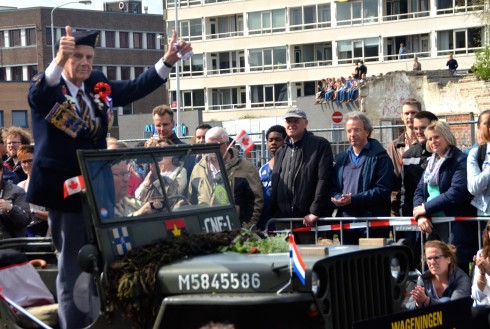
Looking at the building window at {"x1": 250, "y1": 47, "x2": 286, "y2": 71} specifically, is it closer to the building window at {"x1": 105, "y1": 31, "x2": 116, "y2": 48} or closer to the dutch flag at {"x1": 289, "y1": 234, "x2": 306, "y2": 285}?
the building window at {"x1": 105, "y1": 31, "x2": 116, "y2": 48}

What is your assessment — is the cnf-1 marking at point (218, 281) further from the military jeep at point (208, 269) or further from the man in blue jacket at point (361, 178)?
the man in blue jacket at point (361, 178)

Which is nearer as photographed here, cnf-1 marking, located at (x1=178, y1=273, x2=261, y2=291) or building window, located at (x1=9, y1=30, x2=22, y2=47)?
cnf-1 marking, located at (x1=178, y1=273, x2=261, y2=291)

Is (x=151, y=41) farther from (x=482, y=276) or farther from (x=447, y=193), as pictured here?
(x=482, y=276)

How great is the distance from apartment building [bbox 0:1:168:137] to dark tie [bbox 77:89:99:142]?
234 feet

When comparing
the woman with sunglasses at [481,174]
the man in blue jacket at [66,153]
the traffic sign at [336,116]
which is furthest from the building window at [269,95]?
the man in blue jacket at [66,153]

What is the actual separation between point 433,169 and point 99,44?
249 feet

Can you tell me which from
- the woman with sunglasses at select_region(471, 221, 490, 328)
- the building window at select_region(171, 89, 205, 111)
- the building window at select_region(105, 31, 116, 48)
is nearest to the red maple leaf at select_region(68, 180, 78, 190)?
the woman with sunglasses at select_region(471, 221, 490, 328)

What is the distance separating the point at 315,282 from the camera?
6.27 metres

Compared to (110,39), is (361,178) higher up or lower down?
lower down

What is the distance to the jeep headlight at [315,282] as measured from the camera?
622cm

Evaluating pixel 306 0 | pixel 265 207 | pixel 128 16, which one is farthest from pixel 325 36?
pixel 265 207

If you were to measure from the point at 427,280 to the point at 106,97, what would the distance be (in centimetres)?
325

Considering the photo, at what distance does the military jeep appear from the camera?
20.6ft

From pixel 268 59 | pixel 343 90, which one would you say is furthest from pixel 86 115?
pixel 268 59
